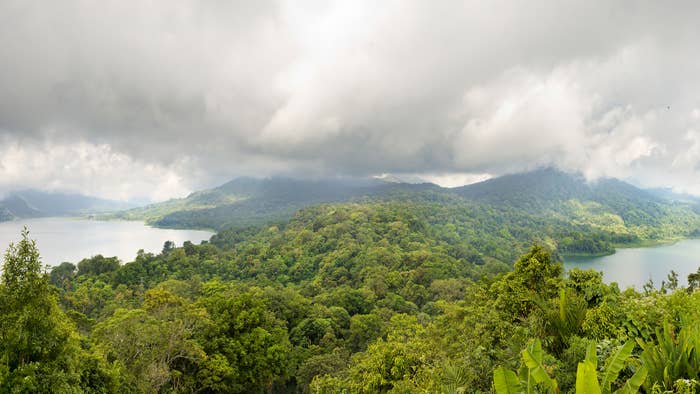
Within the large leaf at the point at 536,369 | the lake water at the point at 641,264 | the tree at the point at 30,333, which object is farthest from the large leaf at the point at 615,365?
the lake water at the point at 641,264

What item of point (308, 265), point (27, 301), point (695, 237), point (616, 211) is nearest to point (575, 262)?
point (308, 265)

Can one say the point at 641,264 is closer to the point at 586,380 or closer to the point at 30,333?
the point at 586,380

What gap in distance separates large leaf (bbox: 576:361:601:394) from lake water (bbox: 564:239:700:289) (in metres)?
58.4

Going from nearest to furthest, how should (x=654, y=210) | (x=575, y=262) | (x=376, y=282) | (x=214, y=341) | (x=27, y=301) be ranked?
(x=27, y=301)
(x=214, y=341)
(x=376, y=282)
(x=575, y=262)
(x=654, y=210)

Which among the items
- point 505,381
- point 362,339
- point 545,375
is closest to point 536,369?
point 545,375

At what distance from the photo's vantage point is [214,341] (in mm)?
15484

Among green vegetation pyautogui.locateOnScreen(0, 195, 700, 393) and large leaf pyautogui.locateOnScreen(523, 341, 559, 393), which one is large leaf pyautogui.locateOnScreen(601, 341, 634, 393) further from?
large leaf pyautogui.locateOnScreen(523, 341, 559, 393)

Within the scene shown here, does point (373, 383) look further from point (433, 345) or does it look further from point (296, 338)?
point (296, 338)

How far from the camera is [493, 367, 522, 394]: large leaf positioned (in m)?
3.53

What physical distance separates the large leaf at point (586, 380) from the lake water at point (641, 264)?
58446mm

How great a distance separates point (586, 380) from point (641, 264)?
8461 cm

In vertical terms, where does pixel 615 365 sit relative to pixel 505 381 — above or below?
above

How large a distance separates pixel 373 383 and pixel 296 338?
1987cm

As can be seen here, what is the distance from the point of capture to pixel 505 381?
3.58m
